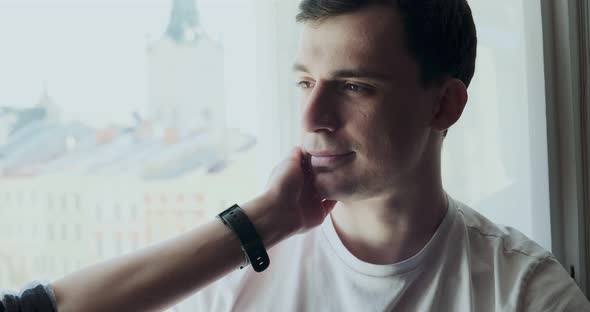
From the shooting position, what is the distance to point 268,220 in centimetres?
116

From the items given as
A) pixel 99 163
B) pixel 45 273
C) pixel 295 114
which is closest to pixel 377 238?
pixel 295 114

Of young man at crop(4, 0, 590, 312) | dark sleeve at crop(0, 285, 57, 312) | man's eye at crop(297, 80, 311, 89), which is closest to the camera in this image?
dark sleeve at crop(0, 285, 57, 312)

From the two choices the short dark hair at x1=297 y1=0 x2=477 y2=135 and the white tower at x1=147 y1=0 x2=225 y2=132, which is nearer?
the short dark hair at x1=297 y1=0 x2=477 y2=135

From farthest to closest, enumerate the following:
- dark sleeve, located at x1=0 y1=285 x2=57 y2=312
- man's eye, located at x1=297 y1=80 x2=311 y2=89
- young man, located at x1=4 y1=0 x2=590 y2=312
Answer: man's eye, located at x1=297 y1=80 x2=311 y2=89 < young man, located at x1=4 y1=0 x2=590 y2=312 < dark sleeve, located at x1=0 y1=285 x2=57 y2=312

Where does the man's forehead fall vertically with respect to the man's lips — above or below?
above

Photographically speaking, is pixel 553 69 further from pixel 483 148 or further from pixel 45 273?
pixel 45 273

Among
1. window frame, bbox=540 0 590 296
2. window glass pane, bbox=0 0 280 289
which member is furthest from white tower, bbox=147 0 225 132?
window frame, bbox=540 0 590 296

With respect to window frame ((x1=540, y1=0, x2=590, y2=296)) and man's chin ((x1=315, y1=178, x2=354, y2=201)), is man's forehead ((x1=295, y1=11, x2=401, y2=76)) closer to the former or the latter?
man's chin ((x1=315, y1=178, x2=354, y2=201))

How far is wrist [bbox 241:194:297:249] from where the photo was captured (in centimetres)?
115

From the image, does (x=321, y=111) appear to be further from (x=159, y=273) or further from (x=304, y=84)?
(x=159, y=273)

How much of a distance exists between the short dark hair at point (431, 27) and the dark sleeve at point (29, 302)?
0.71 m

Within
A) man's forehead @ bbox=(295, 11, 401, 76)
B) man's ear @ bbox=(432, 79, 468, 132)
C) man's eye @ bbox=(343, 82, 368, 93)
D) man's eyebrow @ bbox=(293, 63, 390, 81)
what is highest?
man's forehead @ bbox=(295, 11, 401, 76)

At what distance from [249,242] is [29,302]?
0.40 metres

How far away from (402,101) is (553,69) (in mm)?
550
